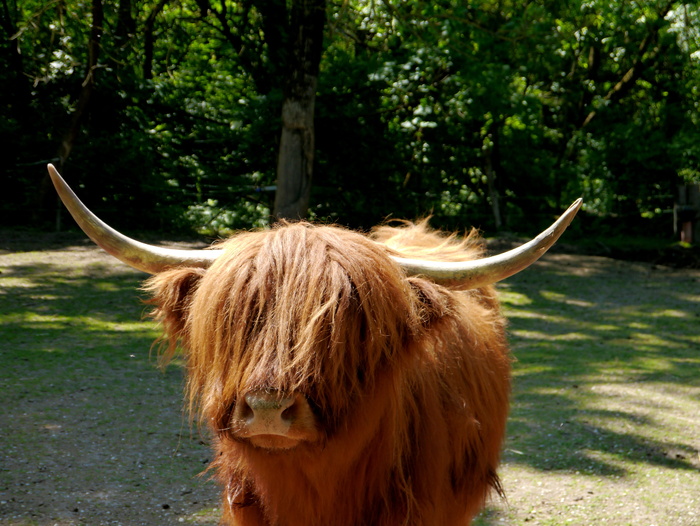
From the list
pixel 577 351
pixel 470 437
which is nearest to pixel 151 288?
pixel 470 437

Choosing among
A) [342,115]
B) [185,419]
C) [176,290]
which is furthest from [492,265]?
[342,115]

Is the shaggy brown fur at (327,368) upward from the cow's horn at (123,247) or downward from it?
downward

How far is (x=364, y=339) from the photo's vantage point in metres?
2.51

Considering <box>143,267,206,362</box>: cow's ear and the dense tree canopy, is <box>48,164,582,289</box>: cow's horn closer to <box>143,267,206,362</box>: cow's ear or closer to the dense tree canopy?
<box>143,267,206,362</box>: cow's ear

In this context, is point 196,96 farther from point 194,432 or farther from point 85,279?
point 194,432

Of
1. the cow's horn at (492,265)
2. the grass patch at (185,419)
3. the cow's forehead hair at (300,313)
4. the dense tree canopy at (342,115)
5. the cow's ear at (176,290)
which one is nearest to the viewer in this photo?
the cow's forehead hair at (300,313)

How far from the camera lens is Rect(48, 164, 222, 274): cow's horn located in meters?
2.60

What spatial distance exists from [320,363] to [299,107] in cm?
791

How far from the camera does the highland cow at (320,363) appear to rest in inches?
92.3

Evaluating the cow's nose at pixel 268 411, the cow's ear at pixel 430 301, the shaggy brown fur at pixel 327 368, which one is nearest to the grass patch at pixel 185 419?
the shaggy brown fur at pixel 327 368

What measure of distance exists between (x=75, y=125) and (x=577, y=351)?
27.7ft

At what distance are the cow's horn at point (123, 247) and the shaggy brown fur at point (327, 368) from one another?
77mm

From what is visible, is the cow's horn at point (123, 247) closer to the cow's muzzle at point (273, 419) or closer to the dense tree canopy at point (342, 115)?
the cow's muzzle at point (273, 419)

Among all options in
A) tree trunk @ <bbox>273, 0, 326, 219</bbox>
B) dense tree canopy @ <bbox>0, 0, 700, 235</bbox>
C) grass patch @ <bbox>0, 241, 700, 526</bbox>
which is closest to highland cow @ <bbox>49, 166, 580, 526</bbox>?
grass patch @ <bbox>0, 241, 700, 526</bbox>
